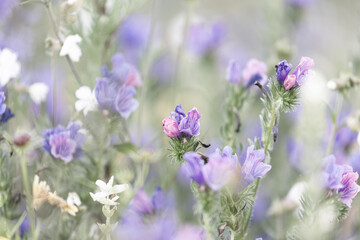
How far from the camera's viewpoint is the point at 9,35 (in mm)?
857

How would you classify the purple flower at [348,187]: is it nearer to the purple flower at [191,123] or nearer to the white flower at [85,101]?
the purple flower at [191,123]

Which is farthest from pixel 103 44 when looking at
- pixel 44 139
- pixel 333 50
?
Result: pixel 333 50

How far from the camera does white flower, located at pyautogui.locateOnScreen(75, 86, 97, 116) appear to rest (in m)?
0.61

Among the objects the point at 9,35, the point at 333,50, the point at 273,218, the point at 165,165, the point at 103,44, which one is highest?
the point at 333,50

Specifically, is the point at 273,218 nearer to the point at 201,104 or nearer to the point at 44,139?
the point at 44,139

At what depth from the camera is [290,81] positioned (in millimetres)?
500

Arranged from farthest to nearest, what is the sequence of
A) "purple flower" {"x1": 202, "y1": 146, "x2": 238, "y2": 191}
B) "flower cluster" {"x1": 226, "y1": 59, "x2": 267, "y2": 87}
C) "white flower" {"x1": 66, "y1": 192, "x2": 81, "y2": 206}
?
1. "flower cluster" {"x1": 226, "y1": 59, "x2": 267, "y2": 87}
2. "white flower" {"x1": 66, "y1": 192, "x2": 81, "y2": 206}
3. "purple flower" {"x1": 202, "y1": 146, "x2": 238, "y2": 191}

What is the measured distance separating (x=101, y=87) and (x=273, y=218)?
1.05ft

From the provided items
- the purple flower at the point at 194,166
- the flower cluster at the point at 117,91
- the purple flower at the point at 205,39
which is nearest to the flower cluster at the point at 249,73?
the flower cluster at the point at 117,91

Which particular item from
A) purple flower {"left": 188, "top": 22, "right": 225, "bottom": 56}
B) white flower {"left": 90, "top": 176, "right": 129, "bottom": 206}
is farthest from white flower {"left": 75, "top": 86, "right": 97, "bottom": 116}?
purple flower {"left": 188, "top": 22, "right": 225, "bottom": 56}

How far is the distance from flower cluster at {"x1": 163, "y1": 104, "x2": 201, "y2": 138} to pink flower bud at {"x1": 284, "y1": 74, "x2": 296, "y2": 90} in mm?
82

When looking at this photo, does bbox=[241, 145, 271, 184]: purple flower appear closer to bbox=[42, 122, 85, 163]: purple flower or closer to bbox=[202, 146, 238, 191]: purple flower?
bbox=[202, 146, 238, 191]: purple flower

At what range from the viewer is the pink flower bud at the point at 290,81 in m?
0.50

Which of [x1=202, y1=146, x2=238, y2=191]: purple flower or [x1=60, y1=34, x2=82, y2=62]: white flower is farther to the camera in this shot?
[x1=60, y1=34, x2=82, y2=62]: white flower
